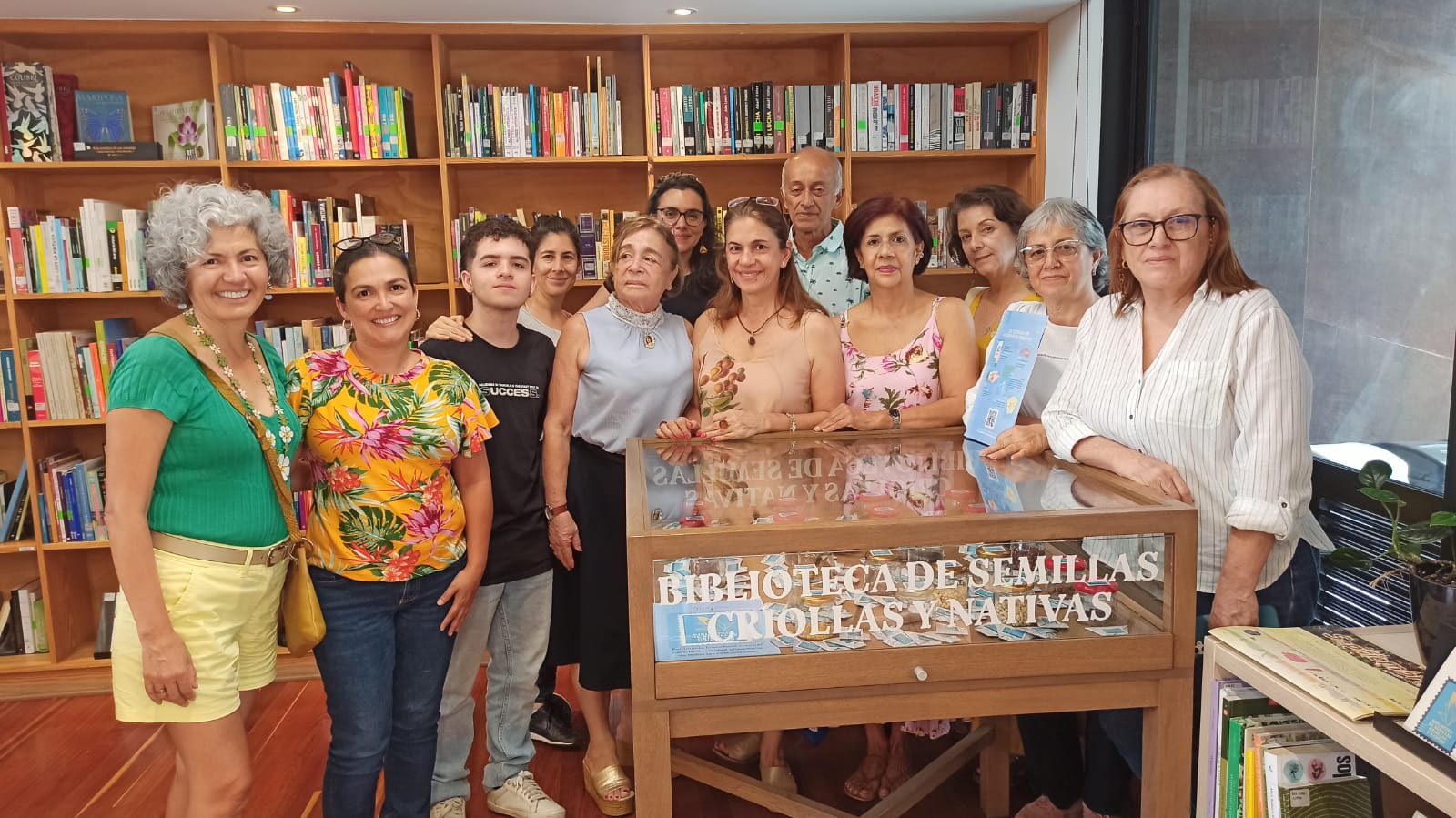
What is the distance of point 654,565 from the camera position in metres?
1.40

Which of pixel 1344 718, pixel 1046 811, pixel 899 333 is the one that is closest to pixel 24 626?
pixel 899 333

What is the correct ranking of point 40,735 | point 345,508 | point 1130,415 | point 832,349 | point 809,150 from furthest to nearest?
point 40,735 < point 809,150 < point 832,349 < point 345,508 < point 1130,415

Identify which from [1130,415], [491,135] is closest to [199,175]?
[491,135]

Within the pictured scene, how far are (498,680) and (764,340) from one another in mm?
1151

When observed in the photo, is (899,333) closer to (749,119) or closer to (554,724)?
(554,724)

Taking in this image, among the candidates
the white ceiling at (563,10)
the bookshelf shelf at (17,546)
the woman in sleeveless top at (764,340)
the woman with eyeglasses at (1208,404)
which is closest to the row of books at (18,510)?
the bookshelf shelf at (17,546)

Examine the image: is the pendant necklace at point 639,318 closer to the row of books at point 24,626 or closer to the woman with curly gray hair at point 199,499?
the woman with curly gray hair at point 199,499

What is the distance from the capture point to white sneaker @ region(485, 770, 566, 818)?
255 centimetres

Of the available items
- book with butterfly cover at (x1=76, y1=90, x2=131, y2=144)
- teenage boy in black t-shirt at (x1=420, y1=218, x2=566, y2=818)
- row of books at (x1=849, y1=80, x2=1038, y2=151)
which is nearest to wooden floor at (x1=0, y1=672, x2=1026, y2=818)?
teenage boy in black t-shirt at (x1=420, y1=218, x2=566, y2=818)

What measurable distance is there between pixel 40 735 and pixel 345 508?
230 cm

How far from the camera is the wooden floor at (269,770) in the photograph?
2.67 metres

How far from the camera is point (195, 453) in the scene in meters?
1.72

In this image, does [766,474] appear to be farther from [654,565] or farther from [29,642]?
[29,642]

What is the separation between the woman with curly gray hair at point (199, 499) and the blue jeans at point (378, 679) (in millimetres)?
151
